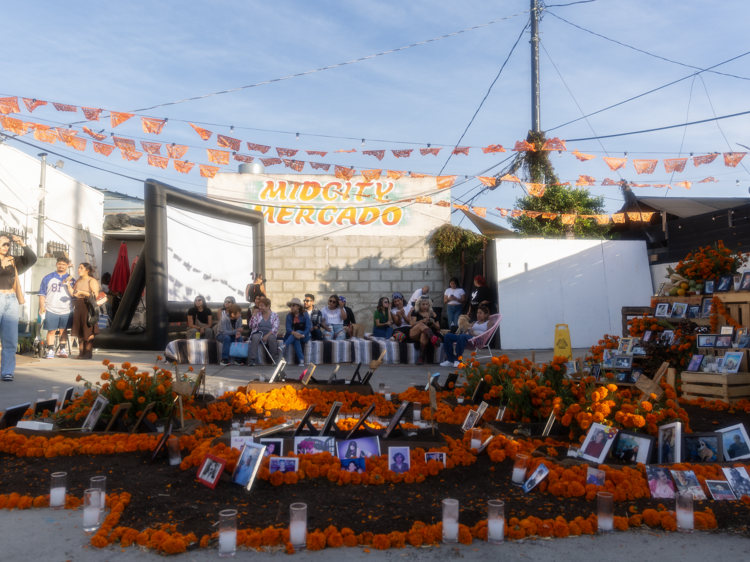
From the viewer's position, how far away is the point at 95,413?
407 centimetres

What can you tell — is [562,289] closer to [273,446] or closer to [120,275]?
[273,446]

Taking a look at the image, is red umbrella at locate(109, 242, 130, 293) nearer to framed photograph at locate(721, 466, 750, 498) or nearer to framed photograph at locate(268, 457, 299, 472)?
framed photograph at locate(268, 457, 299, 472)

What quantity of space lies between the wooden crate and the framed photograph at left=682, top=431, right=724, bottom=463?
2.53m

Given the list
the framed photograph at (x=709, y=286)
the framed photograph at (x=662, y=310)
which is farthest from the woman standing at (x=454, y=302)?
the framed photograph at (x=709, y=286)

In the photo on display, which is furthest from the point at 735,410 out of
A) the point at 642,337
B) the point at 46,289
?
the point at 46,289

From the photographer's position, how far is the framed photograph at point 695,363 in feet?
19.5

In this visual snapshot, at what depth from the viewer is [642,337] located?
6.66 metres

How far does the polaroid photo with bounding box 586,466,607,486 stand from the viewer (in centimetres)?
289

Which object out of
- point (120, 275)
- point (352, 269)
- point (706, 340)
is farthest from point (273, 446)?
point (352, 269)

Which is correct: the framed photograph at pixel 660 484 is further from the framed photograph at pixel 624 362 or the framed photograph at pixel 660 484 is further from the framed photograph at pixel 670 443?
the framed photograph at pixel 624 362

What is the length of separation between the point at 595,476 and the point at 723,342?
13.1ft

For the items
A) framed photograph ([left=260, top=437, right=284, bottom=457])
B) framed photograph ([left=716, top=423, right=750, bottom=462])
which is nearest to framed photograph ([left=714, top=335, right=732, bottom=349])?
framed photograph ([left=716, top=423, right=750, bottom=462])

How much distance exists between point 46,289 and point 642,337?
8751 millimetres

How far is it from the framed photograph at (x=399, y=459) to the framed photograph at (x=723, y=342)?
4.41 metres
